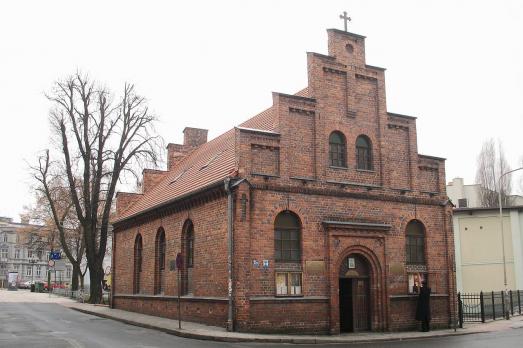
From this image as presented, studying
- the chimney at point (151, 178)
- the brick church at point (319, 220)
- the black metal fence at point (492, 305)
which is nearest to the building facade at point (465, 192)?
the black metal fence at point (492, 305)

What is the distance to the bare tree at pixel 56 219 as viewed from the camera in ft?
149

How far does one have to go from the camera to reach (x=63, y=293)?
54.3 metres

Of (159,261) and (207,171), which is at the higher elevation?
(207,171)

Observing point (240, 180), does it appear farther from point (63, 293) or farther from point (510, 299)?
point (63, 293)

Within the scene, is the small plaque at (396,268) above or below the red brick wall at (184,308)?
above

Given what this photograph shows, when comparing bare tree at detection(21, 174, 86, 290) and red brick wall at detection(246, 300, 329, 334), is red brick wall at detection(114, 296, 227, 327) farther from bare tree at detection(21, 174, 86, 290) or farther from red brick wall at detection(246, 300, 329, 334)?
bare tree at detection(21, 174, 86, 290)

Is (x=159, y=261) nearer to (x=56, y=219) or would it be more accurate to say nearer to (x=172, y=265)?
(x=172, y=265)

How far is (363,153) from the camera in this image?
76.5 ft

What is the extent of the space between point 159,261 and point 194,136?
12.1m

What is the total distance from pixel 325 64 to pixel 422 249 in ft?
28.4

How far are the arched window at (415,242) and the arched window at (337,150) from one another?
162 inches

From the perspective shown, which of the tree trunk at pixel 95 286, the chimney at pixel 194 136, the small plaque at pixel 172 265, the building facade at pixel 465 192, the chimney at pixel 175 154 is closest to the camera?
the small plaque at pixel 172 265

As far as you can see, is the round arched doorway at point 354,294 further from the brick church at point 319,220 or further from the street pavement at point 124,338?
the street pavement at point 124,338

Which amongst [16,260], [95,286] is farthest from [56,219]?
[16,260]
